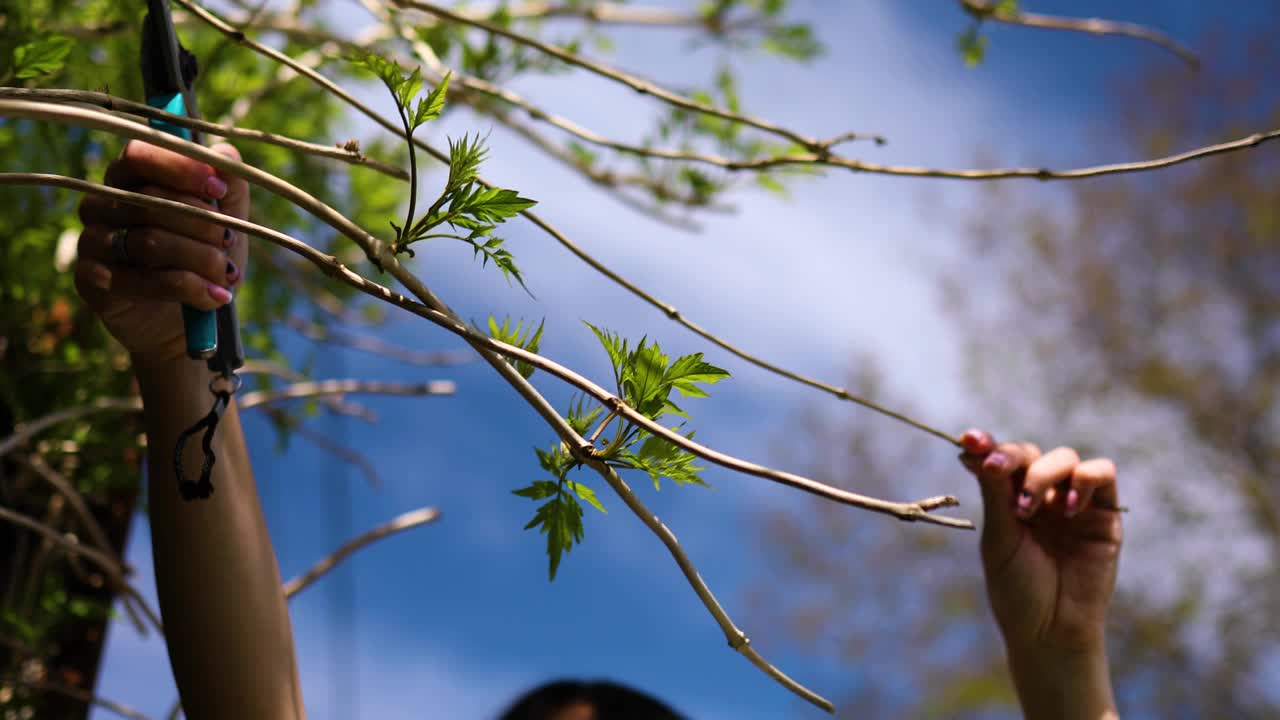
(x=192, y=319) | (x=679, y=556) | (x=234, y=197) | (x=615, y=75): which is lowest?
(x=679, y=556)

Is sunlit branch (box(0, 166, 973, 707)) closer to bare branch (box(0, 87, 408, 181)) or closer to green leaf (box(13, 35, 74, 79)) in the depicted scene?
bare branch (box(0, 87, 408, 181))

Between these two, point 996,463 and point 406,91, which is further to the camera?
point 996,463

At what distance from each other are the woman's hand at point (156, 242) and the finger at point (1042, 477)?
608 mm

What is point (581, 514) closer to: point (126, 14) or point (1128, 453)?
point (126, 14)

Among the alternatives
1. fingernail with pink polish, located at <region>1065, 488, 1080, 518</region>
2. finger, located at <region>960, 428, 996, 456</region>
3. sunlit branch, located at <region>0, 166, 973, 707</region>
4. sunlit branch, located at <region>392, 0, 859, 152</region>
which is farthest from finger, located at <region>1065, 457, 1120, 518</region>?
sunlit branch, located at <region>0, 166, 973, 707</region>

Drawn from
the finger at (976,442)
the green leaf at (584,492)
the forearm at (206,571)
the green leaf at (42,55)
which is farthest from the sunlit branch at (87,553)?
the finger at (976,442)

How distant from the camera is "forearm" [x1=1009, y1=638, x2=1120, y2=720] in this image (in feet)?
2.59

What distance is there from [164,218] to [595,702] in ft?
3.27

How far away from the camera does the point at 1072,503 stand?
79 centimetres

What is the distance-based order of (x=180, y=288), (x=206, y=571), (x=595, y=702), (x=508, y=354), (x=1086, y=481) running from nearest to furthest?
(x=508, y=354)
(x=180, y=288)
(x=206, y=571)
(x=1086, y=481)
(x=595, y=702)

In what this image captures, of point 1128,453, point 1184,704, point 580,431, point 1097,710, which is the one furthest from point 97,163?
point 1184,704

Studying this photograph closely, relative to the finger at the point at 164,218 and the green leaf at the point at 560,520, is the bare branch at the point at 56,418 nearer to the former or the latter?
the finger at the point at 164,218

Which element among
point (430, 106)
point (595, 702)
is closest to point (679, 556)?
point (430, 106)

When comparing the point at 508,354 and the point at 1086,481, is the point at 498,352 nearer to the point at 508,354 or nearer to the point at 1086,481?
the point at 508,354
